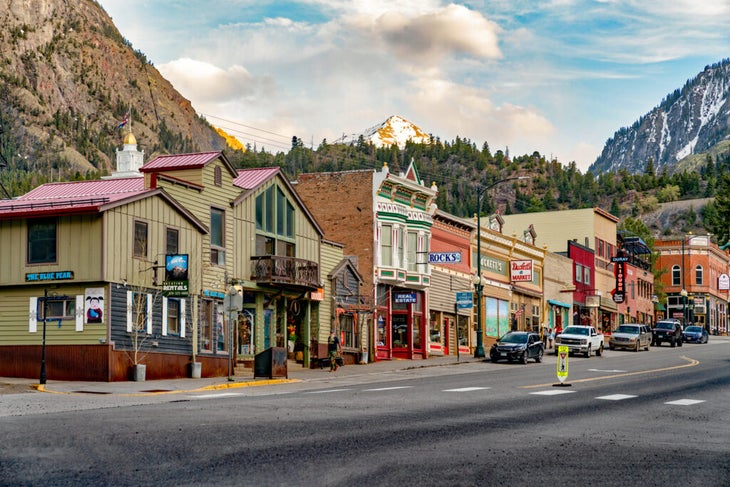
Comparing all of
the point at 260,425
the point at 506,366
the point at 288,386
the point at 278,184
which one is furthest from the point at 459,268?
the point at 260,425

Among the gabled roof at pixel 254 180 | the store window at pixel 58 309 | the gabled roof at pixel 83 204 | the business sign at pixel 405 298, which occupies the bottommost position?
the store window at pixel 58 309

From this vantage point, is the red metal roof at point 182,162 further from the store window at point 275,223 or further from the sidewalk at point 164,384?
the sidewalk at point 164,384

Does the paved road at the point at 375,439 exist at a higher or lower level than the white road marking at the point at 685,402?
higher

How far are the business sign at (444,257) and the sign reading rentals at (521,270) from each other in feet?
43.3

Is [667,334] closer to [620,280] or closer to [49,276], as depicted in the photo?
[620,280]

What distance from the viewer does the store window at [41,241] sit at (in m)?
35.0

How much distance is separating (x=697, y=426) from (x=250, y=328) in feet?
81.1

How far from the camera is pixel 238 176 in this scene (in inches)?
1741

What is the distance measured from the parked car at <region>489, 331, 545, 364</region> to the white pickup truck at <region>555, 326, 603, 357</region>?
5.56m

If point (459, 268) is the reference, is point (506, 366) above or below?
below

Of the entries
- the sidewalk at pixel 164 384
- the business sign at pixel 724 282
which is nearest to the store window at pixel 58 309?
the sidewalk at pixel 164 384

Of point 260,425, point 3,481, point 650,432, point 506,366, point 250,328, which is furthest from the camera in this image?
point 506,366

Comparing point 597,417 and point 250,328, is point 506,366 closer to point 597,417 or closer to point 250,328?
point 250,328

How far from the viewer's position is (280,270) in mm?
42938
